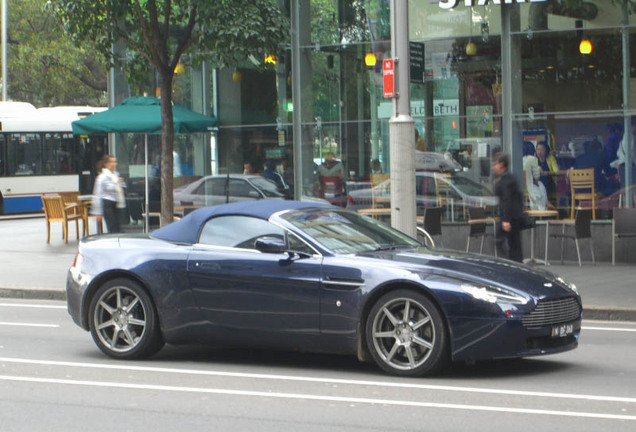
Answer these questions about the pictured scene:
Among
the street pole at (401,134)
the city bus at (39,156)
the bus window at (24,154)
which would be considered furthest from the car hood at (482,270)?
the bus window at (24,154)

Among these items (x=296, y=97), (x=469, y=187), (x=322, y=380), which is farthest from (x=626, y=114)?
(x=322, y=380)

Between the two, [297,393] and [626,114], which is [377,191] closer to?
[626,114]

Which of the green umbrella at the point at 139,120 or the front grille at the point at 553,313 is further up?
the green umbrella at the point at 139,120

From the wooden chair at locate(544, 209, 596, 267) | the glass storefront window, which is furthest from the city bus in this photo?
the wooden chair at locate(544, 209, 596, 267)

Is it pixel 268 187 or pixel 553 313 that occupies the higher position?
pixel 268 187

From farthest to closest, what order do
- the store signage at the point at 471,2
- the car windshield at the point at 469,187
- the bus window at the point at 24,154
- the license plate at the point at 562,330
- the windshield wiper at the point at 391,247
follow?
the bus window at the point at 24,154
the car windshield at the point at 469,187
the store signage at the point at 471,2
the windshield wiper at the point at 391,247
the license plate at the point at 562,330

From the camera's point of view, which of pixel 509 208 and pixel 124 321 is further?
pixel 509 208

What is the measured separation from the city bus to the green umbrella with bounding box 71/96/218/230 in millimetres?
12381

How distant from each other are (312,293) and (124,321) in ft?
6.27

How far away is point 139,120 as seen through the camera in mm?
19172

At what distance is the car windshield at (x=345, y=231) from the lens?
8.62 m

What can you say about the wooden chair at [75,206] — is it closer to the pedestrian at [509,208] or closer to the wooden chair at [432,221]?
the wooden chair at [432,221]

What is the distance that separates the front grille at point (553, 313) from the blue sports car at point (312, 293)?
12mm

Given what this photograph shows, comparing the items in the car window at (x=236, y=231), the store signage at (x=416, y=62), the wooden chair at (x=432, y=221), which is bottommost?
the wooden chair at (x=432, y=221)
